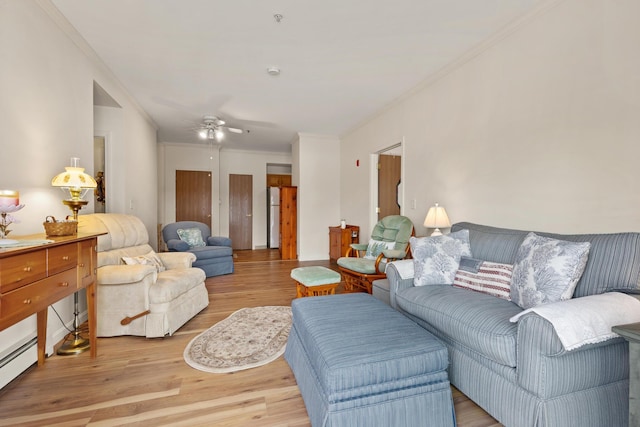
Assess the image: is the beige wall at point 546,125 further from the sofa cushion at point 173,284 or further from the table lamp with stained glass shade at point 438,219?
the sofa cushion at point 173,284

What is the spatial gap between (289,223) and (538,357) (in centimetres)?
525

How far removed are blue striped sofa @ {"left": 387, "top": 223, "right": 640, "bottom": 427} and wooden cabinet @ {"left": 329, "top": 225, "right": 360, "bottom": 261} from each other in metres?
3.35

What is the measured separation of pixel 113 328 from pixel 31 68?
205 centimetres

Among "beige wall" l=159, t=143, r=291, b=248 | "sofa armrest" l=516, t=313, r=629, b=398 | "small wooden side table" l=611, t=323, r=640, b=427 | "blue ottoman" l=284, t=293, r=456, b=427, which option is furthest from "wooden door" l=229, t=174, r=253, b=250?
"small wooden side table" l=611, t=323, r=640, b=427

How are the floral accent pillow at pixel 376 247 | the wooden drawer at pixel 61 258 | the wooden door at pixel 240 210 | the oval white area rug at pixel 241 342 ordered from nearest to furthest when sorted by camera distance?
the wooden drawer at pixel 61 258, the oval white area rug at pixel 241 342, the floral accent pillow at pixel 376 247, the wooden door at pixel 240 210

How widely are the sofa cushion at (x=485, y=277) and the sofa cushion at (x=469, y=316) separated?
9 cm

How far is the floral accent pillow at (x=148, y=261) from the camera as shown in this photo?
2.69m

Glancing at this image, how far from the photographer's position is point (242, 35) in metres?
2.55

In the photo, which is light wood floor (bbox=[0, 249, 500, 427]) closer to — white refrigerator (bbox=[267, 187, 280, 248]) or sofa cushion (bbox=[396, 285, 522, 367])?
sofa cushion (bbox=[396, 285, 522, 367])

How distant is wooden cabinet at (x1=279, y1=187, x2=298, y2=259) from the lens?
616 cm

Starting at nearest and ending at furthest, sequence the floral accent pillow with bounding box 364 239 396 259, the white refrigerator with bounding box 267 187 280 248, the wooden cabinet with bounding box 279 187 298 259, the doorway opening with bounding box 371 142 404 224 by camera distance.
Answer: the floral accent pillow with bounding box 364 239 396 259 → the doorway opening with bounding box 371 142 404 224 → the wooden cabinet with bounding box 279 187 298 259 → the white refrigerator with bounding box 267 187 280 248

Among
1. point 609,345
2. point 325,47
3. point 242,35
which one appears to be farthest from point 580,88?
point 242,35

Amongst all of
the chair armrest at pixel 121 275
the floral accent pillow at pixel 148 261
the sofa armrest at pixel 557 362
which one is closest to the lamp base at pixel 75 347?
the chair armrest at pixel 121 275

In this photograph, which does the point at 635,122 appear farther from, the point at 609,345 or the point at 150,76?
the point at 150,76
